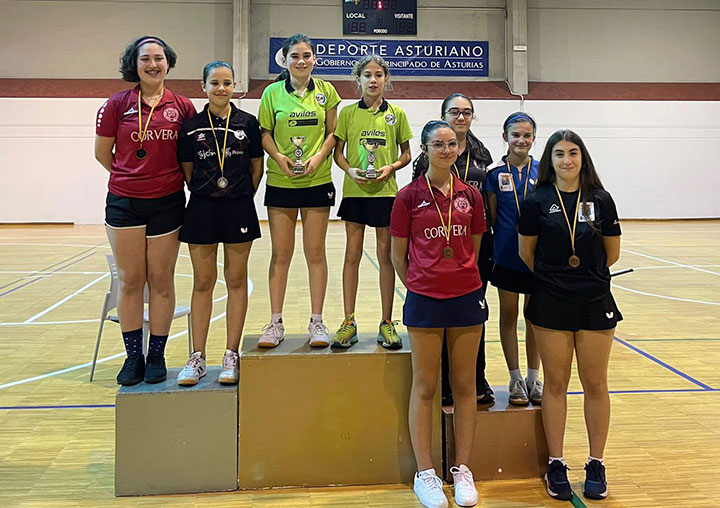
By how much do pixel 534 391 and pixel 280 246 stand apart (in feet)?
4.64

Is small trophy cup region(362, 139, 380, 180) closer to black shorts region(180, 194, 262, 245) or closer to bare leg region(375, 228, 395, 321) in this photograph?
bare leg region(375, 228, 395, 321)

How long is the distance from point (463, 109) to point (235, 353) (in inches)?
60.0

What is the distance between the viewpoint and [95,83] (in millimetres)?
13594

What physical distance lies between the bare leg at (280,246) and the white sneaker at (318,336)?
213mm

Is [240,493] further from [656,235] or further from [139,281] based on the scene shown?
[656,235]

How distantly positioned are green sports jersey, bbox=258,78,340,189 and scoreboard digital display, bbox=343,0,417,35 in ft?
38.6

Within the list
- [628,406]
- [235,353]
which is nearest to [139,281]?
[235,353]

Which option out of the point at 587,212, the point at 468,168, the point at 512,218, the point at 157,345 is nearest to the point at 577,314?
the point at 587,212

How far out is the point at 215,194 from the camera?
276cm

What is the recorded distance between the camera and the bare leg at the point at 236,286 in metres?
2.86

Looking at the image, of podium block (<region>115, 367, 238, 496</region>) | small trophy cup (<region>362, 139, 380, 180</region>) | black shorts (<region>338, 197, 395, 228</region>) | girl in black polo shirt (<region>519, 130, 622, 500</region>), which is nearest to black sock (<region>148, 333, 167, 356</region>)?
podium block (<region>115, 367, 238, 496</region>)

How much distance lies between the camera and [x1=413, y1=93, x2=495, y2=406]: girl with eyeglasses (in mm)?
2803

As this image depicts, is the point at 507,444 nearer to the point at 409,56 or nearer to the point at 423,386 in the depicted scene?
the point at 423,386

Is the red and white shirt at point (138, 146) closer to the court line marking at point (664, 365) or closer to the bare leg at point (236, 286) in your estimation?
the bare leg at point (236, 286)
